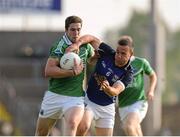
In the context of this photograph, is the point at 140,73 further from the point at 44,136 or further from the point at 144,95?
the point at 44,136

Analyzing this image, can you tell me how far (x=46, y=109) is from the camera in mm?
14477

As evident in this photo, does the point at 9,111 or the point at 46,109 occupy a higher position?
the point at 46,109

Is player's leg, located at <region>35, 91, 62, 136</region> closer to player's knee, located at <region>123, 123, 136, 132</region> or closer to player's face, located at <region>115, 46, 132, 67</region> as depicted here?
player's face, located at <region>115, 46, 132, 67</region>

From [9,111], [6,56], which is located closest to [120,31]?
[6,56]

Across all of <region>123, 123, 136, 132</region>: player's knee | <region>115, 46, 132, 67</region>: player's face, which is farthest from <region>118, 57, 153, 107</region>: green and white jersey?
<region>115, 46, 132, 67</region>: player's face

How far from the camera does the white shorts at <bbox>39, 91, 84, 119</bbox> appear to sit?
47.1 ft

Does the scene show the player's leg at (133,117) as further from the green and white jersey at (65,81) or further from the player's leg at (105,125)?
the green and white jersey at (65,81)

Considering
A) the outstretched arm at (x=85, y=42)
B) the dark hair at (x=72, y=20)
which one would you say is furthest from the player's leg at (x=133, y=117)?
the dark hair at (x=72, y=20)

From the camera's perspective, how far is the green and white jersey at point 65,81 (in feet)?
46.8

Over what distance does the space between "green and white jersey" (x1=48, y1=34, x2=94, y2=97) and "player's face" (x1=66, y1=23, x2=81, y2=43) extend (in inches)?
3.1

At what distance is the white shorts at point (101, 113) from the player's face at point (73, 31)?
3.99 feet

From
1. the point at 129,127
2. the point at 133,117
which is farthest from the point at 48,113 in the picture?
the point at 133,117

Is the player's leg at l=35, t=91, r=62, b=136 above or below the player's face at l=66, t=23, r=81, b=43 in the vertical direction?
below

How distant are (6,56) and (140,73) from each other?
32.1 metres
